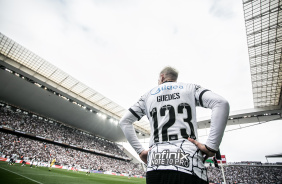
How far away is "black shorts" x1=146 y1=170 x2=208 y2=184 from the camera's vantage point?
1.21 meters

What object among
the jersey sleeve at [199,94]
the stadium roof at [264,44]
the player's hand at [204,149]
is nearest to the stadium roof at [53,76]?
the stadium roof at [264,44]

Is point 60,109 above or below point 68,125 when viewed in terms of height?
above

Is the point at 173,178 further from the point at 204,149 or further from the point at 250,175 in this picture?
the point at 250,175

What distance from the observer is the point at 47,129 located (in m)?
33.0

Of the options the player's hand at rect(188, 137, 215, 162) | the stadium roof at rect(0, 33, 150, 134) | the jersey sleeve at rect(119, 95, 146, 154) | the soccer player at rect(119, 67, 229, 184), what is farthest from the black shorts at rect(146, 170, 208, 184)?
the stadium roof at rect(0, 33, 150, 134)

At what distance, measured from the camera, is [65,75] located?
82.1 ft

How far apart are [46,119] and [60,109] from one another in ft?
20.6

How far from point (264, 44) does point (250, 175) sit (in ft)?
102

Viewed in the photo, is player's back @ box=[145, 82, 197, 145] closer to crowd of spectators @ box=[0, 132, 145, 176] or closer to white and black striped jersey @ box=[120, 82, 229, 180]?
white and black striped jersey @ box=[120, 82, 229, 180]

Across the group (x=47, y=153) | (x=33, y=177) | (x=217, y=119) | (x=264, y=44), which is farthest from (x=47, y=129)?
(x=264, y=44)

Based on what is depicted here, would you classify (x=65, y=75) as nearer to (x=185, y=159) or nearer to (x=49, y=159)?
(x=49, y=159)

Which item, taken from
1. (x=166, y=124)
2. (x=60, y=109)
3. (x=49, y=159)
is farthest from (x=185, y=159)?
(x=60, y=109)

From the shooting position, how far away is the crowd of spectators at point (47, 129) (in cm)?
2822

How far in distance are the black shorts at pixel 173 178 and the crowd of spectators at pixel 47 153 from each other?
92.0 feet
